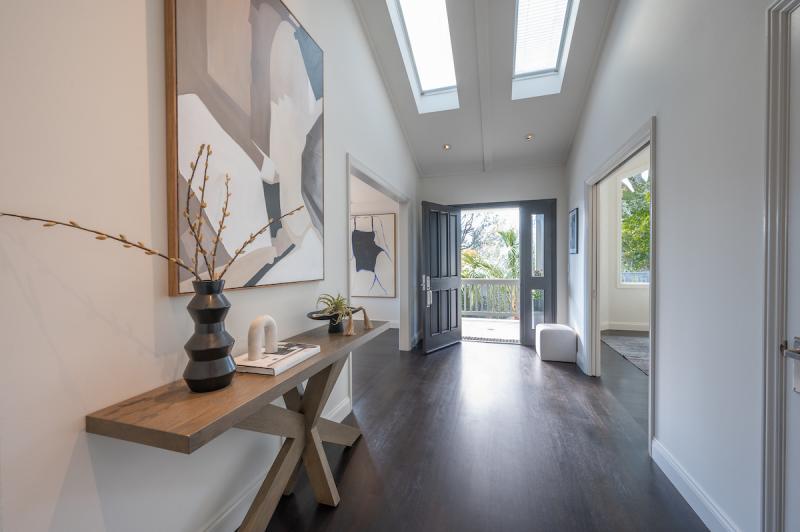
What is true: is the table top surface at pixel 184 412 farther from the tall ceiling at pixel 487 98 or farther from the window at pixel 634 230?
the window at pixel 634 230

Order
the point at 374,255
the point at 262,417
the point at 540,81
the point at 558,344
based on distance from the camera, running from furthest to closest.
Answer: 1. the point at 374,255
2. the point at 558,344
3. the point at 540,81
4. the point at 262,417

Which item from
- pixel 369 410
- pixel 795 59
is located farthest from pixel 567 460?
pixel 795 59

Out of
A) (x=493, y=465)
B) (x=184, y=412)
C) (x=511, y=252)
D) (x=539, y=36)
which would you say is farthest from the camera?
(x=511, y=252)

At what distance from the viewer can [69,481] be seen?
3.14ft

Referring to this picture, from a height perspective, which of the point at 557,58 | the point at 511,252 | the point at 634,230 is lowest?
the point at 511,252

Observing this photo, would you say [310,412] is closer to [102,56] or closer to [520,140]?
[102,56]

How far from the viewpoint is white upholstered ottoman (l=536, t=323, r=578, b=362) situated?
13.0 feet

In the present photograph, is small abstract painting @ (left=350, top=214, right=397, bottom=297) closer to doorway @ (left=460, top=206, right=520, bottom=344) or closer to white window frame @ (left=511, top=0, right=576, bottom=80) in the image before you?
doorway @ (left=460, top=206, right=520, bottom=344)

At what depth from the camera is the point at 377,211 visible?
5898 mm

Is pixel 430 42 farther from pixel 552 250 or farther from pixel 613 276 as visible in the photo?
pixel 613 276

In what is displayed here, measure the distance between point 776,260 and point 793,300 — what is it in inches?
5.7

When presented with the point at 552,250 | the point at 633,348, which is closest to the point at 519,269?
the point at 552,250

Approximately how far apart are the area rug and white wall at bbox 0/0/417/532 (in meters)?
4.42

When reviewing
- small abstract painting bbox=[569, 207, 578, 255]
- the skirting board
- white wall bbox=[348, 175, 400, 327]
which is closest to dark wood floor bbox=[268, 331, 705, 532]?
the skirting board
